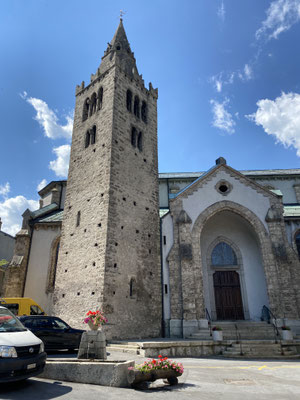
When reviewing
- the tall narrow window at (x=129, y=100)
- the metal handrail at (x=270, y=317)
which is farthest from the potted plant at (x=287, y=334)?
the tall narrow window at (x=129, y=100)

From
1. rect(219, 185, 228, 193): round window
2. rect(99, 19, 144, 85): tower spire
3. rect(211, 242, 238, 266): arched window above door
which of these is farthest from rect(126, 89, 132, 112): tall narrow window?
rect(211, 242, 238, 266): arched window above door

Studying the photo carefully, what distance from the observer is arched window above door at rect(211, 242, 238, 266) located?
1955cm

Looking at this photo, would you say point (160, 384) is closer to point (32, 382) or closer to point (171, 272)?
point (32, 382)

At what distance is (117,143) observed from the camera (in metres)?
19.0

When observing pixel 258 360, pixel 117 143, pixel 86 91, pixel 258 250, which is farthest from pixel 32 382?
pixel 86 91

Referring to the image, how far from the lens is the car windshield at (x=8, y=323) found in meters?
6.67

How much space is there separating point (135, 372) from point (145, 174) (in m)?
15.1

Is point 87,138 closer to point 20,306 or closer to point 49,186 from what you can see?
point 49,186

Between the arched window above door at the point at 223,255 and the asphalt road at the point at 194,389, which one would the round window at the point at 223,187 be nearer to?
the arched window above door at the point at 223,255

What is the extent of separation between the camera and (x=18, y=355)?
5883mm

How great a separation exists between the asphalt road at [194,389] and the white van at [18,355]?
0.32 metres

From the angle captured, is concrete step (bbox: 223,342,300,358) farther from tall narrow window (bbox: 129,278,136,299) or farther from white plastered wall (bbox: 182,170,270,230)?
white plastered wall (bbox: 182,170,270,230)

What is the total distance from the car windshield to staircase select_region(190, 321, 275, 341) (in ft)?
34.3

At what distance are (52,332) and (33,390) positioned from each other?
5373mm
